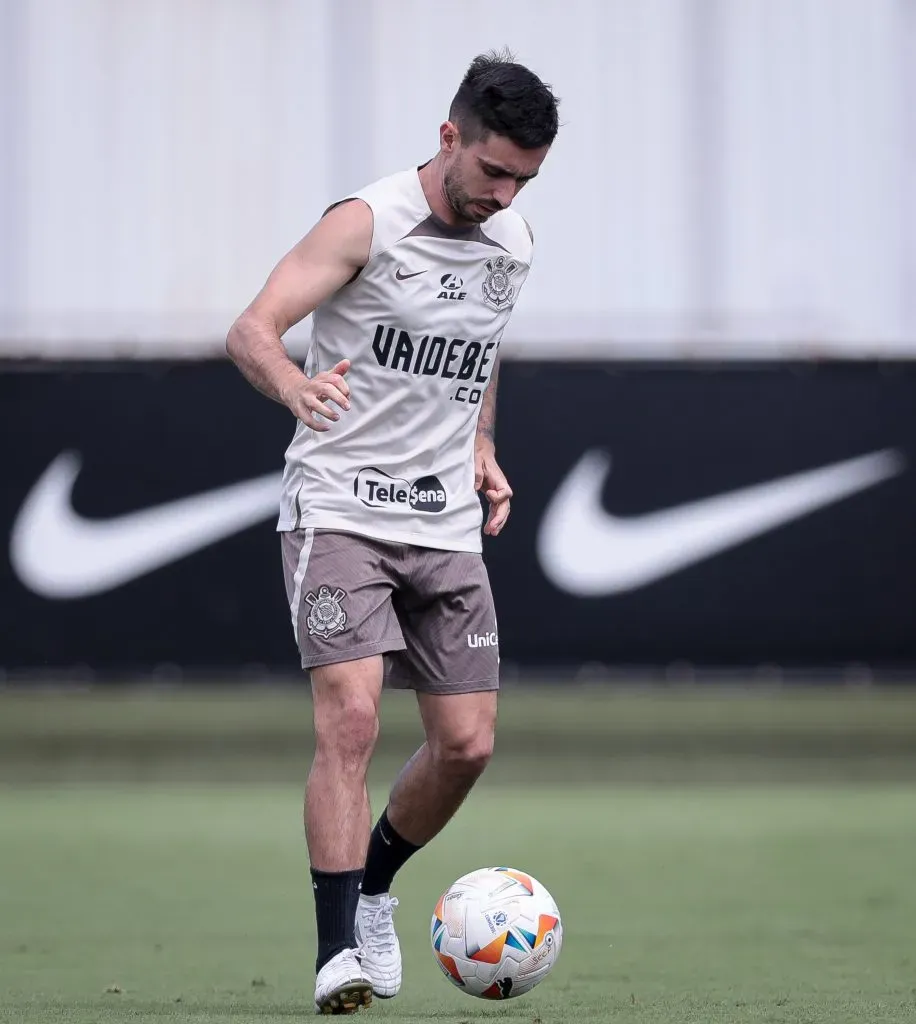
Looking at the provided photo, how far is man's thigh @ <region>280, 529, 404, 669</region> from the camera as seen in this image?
450 centimetres

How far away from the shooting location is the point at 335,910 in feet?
14.2

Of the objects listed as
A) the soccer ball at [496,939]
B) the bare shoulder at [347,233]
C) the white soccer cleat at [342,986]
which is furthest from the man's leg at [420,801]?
the bare shoulder at [347,233]

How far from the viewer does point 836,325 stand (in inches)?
483

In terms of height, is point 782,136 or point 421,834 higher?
point 782,136

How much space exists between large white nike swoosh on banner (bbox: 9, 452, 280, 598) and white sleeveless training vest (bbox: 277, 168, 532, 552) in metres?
4.59

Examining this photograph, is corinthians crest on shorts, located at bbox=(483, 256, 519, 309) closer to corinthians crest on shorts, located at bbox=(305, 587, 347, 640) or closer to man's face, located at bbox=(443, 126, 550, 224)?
man's face, located at bbox=(443, 126, 550, 224)

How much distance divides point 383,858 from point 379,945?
0.25m

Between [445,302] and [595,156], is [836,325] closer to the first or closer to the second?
[595,156]

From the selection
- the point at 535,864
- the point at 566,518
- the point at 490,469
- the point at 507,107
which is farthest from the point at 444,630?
the point at 566,518

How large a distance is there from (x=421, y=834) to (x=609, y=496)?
4.73 meters

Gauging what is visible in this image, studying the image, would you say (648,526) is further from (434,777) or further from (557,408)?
(434,777)

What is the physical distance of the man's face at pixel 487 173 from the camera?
4508mm

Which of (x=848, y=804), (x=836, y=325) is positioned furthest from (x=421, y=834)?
(x=836, y=325)

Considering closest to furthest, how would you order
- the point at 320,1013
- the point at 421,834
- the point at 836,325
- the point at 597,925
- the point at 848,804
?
the point at 320,1013, the point at 421,834, the point at 597,925, the point at 848,804, the point at 836,325
